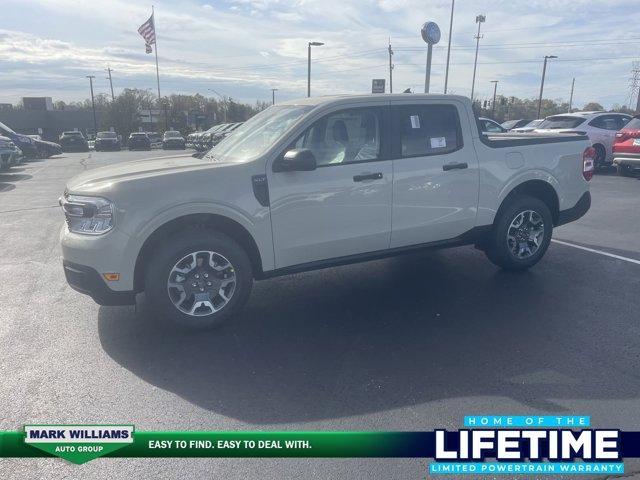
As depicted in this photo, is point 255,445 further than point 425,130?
No

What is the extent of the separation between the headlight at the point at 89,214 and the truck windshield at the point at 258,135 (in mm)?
1221

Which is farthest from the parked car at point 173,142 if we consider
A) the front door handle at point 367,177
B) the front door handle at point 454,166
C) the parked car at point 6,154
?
the front door handle at point 367,177

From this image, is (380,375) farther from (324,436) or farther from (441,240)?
(441,240)

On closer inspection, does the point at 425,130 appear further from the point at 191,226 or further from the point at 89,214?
the point at 89,214

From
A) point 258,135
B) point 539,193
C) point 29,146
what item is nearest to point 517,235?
point 539,193

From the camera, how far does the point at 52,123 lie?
6544cm

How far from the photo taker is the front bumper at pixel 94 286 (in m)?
4.00

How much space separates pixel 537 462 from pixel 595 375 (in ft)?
3.98

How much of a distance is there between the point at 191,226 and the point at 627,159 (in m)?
13.0

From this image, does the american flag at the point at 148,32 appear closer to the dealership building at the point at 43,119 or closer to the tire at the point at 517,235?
the dealership building at the point at 43,119

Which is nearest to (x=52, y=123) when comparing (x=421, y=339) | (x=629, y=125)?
(x=629, y=125)

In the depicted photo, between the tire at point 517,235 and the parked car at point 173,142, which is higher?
the tire at point 517,235

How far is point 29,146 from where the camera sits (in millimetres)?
25625

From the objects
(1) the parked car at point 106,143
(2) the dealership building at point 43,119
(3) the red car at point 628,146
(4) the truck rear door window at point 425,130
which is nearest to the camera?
(4) the truck rear door window at point 425,130
